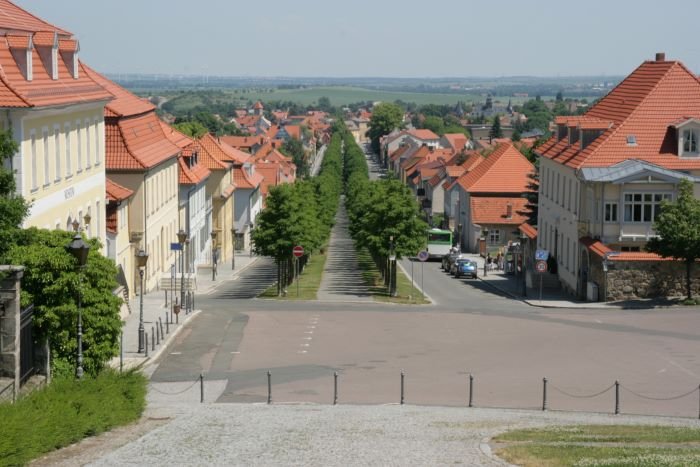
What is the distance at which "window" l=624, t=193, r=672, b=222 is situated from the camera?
59.4 m

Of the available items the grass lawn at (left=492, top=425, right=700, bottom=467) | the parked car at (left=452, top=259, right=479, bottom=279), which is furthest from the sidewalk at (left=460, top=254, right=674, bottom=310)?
the grass lawn at (left=492, top=425, right=700, bottom=467)

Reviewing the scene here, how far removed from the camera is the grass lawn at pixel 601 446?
1945cm

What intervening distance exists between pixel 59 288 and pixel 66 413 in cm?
711

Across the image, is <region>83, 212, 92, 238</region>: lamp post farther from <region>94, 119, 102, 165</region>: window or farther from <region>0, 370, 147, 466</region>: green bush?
<region>0, 370, 147, 466</region>: green bush

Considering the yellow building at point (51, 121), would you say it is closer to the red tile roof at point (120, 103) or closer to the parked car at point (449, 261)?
Answer: the red tile roof at point (120, 103)

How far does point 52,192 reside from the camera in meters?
40.2

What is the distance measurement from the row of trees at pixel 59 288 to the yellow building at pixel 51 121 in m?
4.06

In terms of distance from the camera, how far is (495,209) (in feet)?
340

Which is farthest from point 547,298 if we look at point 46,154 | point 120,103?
point 46,154

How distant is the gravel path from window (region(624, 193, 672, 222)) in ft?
104

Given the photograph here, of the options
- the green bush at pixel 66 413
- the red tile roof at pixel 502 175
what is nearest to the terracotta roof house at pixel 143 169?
the green bush at pixel 66 413

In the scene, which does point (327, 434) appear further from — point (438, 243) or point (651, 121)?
point (438, 243)

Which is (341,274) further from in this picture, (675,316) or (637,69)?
(675,316)

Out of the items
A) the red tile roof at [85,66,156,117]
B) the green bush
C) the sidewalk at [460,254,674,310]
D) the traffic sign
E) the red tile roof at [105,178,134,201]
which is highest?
the red tile roof at [85,66,156,117]
